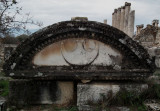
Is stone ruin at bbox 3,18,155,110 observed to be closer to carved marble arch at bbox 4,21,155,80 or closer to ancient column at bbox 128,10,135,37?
carved marble arch at bbox 4,21,155,80

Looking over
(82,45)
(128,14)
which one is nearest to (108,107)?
(82,45)

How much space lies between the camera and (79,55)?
3.27 m

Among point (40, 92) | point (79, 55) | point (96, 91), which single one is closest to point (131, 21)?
point (79, 55)

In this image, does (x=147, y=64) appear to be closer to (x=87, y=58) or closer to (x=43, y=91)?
(x=87, y=58)

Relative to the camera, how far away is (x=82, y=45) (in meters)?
3.26

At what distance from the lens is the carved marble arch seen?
3.14 metres

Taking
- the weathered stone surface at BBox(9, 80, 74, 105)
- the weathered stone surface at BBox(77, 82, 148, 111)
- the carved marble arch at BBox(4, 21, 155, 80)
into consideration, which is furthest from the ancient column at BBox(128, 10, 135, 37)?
the weathered stone surface at BBox(9, 80, 74, 105)

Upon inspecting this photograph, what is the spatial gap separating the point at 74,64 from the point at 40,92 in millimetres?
903

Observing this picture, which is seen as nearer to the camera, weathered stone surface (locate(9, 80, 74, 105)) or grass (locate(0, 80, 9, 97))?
weathered stone surface (locate(9, 80, 74, 105))

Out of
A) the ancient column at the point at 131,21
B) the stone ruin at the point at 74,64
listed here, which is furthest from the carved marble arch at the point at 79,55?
the ancient column at the point at 131,21

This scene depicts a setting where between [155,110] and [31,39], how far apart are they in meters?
2.55

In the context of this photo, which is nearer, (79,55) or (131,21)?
(79,55)

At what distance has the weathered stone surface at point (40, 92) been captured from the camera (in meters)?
3.29

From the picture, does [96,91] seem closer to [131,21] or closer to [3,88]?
[3,88]
